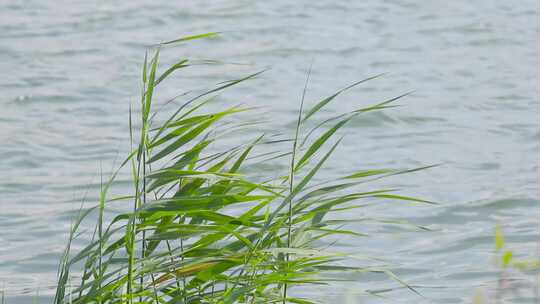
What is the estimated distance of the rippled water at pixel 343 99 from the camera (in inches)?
209

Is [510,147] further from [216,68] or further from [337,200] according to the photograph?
[337,200]

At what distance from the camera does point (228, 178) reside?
2809 mm

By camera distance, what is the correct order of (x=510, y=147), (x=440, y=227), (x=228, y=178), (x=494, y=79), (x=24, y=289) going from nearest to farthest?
(x=228, y=178) < (x=24, y=289) < (x=440, y=227) < (x=510, y=147) < (x=494, y=79)

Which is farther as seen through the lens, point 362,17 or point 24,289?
point 362,17

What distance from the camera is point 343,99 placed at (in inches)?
320

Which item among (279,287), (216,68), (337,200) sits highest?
(337,200)

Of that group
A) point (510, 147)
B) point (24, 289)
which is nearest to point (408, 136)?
point (510, 147)

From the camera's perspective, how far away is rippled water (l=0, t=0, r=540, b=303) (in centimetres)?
530

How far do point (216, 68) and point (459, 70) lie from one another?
186 centimetres

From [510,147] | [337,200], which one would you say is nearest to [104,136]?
[510,147]

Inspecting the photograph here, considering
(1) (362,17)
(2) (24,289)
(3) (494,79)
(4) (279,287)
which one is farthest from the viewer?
(1) (362,17)

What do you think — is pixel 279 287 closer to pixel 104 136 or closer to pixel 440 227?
pixel 440 227

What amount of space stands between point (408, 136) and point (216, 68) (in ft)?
7.66

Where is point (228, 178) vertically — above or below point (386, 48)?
above
